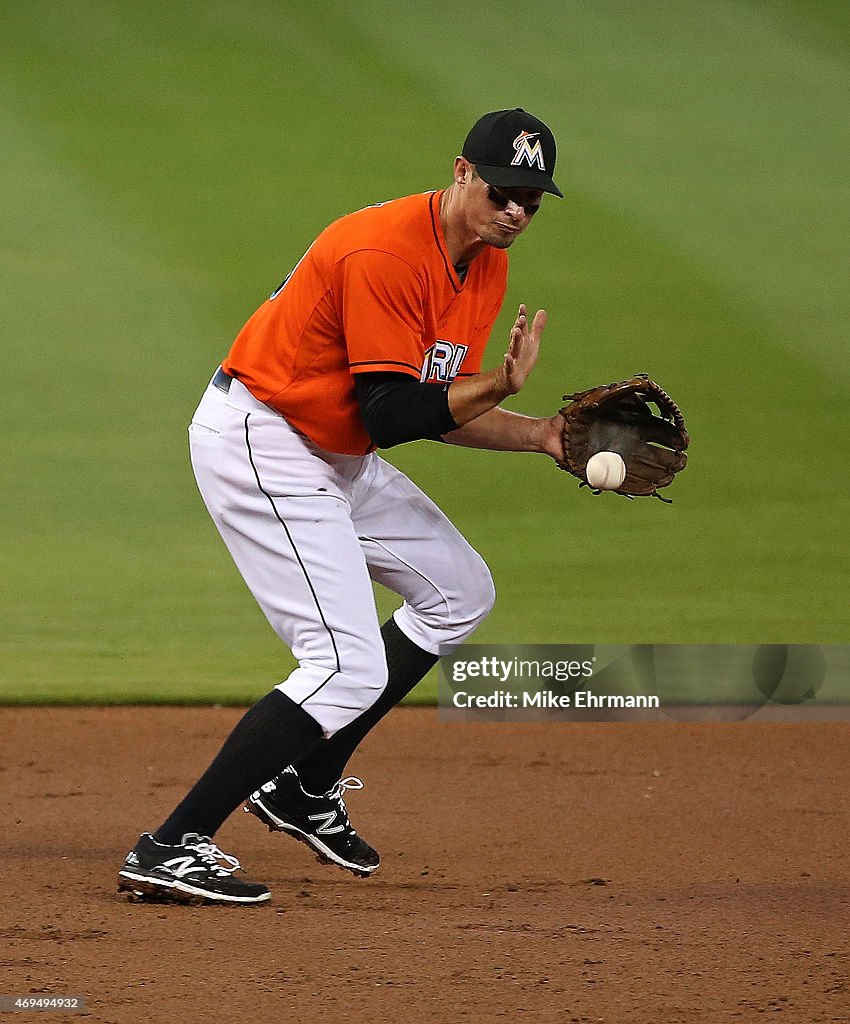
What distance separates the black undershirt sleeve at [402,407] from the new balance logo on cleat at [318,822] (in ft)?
3.10

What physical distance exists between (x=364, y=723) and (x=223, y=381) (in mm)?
881

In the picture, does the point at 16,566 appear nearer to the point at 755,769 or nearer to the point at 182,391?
the point at 182,391

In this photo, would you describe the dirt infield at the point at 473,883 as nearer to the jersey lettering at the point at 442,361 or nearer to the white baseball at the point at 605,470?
the white baseball at the point at 605,470

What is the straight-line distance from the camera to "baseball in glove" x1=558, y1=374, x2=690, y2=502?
3.34 m

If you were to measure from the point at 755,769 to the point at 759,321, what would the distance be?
14.1ft

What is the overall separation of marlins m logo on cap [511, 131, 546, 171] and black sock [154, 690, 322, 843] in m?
1.22

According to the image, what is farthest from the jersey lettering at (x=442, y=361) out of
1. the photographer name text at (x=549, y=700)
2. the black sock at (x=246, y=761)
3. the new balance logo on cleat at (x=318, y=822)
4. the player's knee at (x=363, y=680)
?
the photographer name text at (x=549, y=700)

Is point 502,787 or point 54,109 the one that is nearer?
point 502,787

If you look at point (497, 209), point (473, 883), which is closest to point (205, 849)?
point (473, 883)

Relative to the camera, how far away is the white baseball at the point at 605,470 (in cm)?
330

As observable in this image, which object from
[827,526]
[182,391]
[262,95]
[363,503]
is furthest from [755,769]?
[262,95]

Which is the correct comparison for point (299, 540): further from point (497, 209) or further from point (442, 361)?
point (497, 209)

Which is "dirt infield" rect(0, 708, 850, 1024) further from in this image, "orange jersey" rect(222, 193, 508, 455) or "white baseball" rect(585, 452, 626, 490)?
"orange jersey" rect(222, 193, 508, 455)

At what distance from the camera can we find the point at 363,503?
356 cm
